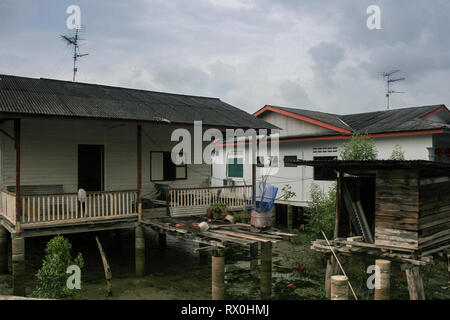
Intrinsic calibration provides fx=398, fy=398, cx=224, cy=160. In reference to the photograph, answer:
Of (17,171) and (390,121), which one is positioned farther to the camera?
(390,121)

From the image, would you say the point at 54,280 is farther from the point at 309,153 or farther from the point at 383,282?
the point at 309,153

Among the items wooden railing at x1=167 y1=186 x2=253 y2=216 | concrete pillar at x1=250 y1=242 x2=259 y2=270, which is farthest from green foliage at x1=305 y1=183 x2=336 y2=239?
wooden railing at x1=167 y1=186 x2=253 y2=216

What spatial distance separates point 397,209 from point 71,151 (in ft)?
36.0

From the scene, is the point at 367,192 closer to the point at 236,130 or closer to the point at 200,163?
the point at 236,130

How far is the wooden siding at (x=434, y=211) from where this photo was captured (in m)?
9.39

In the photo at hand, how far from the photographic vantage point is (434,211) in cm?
995

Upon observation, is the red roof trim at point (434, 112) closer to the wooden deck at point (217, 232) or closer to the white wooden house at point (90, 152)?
the white wooden house at point (90, 152)

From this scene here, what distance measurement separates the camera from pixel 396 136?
17344 mm

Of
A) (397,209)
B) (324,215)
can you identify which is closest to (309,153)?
(324,215)

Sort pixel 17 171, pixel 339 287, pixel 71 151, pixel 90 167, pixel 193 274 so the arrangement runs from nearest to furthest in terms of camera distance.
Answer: pixel 339 287 < pixel 17 171 < pixel 193 274 < pixel 71 151 < pixel 90 167

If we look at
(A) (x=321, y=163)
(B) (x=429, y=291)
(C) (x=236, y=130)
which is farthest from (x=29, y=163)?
(B) (x=429, y=291)

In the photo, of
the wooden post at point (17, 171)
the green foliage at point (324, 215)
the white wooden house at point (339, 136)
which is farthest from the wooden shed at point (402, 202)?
the wooden post at point (17, 171)

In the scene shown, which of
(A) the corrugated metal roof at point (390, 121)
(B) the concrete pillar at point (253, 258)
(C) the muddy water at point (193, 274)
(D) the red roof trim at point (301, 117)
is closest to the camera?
(C) the muddy water at point (193, 274)

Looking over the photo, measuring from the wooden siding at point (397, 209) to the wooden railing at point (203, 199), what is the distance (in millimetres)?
6146
